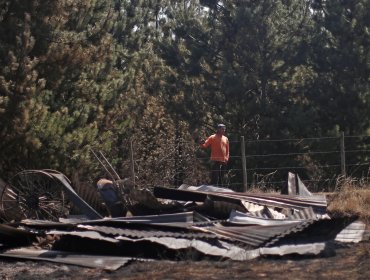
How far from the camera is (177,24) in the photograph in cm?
3266

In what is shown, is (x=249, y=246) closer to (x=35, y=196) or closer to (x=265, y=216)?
(x=265, y=216)

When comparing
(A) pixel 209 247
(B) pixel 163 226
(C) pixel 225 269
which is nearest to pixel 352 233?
(A) pixel 209 247

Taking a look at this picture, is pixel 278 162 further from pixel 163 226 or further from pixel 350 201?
pixel 163 226

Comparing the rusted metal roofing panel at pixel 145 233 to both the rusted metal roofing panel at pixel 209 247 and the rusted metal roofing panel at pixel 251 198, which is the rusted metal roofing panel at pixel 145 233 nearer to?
the rusted metal roofing panel at pixel 209 247

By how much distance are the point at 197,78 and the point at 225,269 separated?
2483 centimetres

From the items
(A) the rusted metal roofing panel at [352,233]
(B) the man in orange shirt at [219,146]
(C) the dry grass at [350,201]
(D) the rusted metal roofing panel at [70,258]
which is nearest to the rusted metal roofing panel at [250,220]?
(A) the rusted metal roofing panel at [352,233]

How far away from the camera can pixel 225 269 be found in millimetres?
8430

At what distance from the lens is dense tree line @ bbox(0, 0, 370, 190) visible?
2066 cm

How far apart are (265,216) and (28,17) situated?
8476mm

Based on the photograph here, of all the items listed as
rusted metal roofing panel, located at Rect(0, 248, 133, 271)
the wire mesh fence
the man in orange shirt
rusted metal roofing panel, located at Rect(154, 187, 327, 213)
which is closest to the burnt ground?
rusted metal roofing panel, located at Rect(0, 248, 133, 271)

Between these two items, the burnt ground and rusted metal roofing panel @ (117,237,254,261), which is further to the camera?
rusted metal roofing panel @ (117,237,254,261)

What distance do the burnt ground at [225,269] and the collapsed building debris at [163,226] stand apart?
7.0 inches

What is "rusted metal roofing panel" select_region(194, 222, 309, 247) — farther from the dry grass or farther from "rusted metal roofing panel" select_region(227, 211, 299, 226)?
the dry grass

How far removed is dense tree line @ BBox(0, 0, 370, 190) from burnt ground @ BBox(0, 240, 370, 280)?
1068cm
